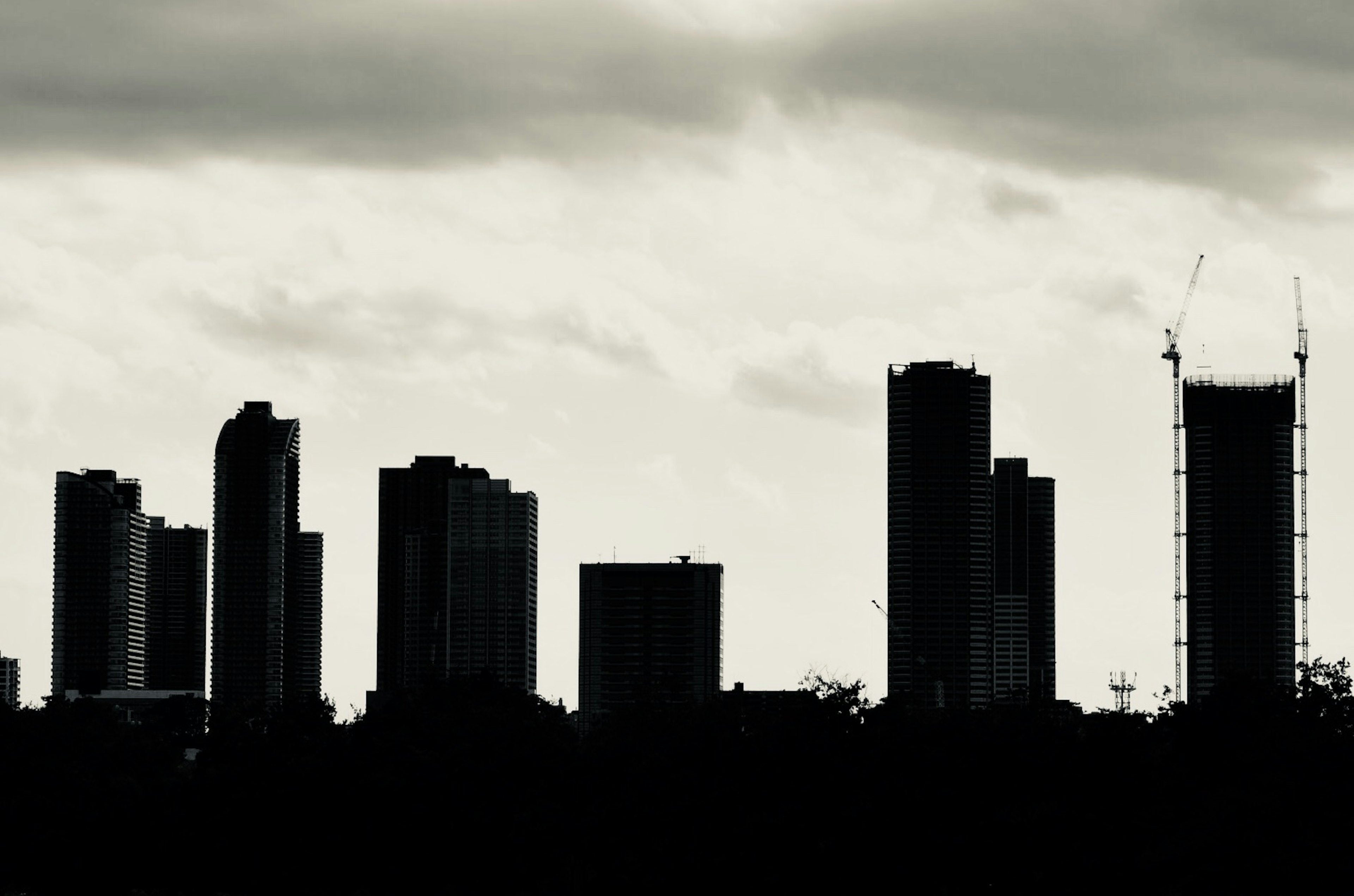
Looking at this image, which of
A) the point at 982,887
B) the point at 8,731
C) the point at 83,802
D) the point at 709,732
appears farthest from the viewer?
the point at 8,731

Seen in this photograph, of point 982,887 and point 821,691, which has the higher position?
point 821,691

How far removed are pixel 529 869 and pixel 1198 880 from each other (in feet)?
131

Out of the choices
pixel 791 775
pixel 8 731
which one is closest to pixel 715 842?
pixel 791 775

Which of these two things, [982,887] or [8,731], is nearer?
[982,887]

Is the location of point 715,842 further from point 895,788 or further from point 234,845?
point 234,845

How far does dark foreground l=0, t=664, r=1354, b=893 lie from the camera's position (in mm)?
→ 125562

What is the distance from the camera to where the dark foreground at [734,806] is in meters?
126

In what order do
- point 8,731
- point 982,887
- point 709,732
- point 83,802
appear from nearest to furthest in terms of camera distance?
point 982,887 < point 709,732 < point 83,802 < point 8,731

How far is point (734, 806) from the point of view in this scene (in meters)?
135

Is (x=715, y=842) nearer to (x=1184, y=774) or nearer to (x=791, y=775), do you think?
(x=791, y=775)

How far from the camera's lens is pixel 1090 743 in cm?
13550

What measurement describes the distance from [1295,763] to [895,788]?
21702 millimetres

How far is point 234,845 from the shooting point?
5920 inches

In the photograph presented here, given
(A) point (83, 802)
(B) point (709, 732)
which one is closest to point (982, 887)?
(B) point (709, 732)
